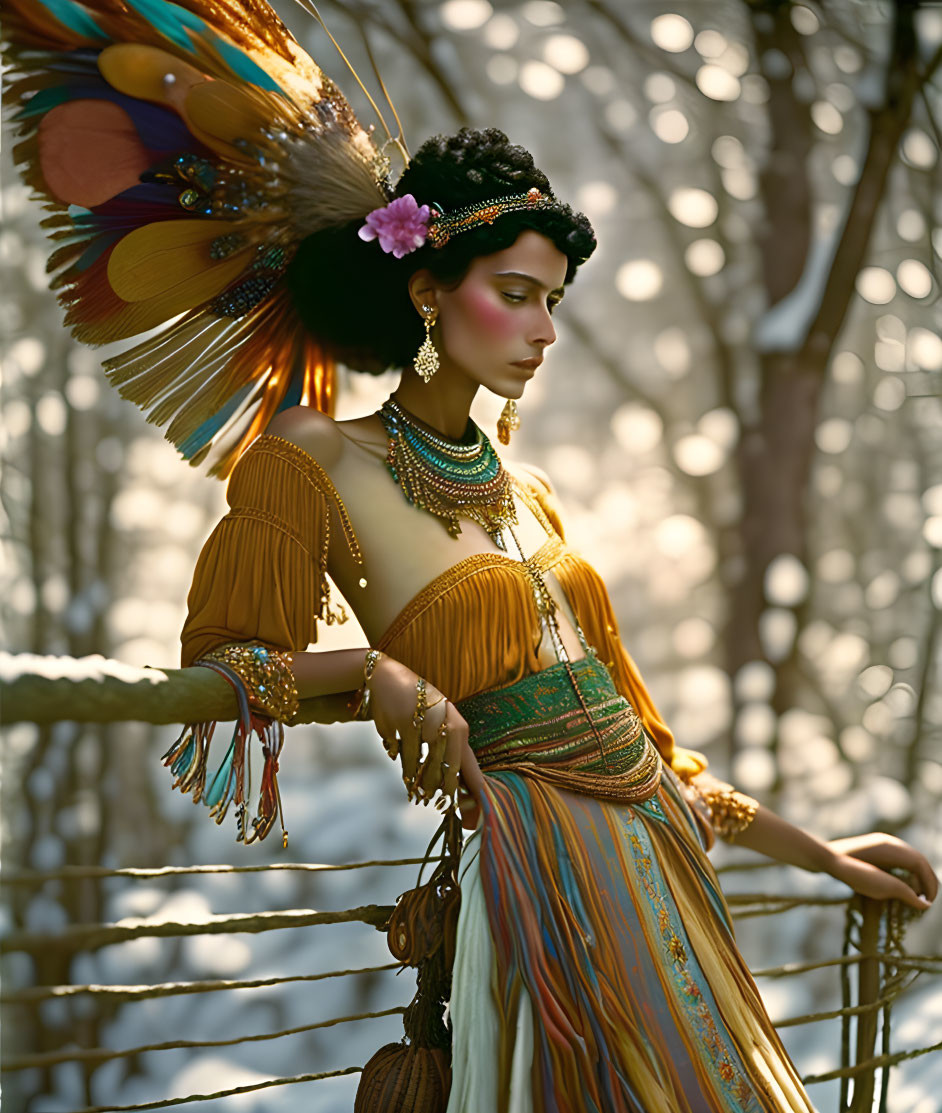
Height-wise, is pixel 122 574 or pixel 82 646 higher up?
pixel 122 574

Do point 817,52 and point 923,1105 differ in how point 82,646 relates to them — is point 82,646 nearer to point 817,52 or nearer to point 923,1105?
point 923,1105

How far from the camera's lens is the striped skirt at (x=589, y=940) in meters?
1.09

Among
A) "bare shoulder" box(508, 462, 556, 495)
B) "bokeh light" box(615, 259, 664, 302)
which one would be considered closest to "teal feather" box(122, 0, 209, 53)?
"bare shoulder" box(508, 462, 556, 495)

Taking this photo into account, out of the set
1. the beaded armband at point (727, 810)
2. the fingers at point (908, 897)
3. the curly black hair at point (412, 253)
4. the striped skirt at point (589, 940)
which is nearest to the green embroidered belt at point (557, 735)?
the striped skirt at point (589, 940)

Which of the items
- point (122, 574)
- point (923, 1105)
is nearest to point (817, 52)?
point (122, 574)

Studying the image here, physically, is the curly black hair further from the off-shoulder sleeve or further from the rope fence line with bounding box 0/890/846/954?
the rope fence line with bounding box 0/890/846/954

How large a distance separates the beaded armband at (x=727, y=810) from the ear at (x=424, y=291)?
0.74 meters

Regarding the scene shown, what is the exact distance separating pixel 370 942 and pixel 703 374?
1972 mm

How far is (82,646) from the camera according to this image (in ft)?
9.41

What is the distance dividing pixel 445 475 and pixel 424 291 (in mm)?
220

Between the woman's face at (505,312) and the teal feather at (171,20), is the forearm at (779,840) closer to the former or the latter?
the woman's face at (505,312)

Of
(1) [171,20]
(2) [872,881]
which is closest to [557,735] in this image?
(2) [872,881]

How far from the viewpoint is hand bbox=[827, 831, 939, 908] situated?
5.42 feet

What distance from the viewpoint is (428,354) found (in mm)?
1311
